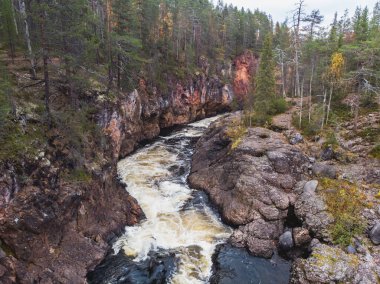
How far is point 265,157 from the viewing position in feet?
88.2

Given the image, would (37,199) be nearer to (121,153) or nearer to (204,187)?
(204,187)

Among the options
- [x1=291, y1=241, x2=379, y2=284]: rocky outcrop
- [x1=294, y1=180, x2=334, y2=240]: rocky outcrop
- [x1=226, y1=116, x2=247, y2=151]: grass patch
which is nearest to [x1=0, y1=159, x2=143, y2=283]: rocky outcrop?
[x1=291, y1=241, x2=379, y2=284]: rocky outcrop

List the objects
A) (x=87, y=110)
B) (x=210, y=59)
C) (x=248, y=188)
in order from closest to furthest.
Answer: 1. (x=248, y=188)
2. (x=87, y=110)
3. (x=210, y=59)

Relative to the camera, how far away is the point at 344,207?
20688mm

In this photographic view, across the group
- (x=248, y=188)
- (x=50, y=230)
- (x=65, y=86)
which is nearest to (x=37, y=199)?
(x=50, y=230)

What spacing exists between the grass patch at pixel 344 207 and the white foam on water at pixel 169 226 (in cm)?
746

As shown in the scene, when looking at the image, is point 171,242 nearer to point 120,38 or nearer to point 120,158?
point 120,158

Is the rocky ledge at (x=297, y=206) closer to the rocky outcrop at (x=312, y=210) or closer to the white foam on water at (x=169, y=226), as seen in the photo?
the rocky outcrop at (x=312, y=210)

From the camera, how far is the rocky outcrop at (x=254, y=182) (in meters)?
21.5

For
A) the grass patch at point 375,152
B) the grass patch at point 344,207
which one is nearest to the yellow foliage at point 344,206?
the grass patch at point 344,207

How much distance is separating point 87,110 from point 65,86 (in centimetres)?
266

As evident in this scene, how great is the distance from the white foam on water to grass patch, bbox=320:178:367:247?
24.5ft

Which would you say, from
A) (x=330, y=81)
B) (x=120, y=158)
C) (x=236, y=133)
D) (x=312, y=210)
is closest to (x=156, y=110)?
(x=120, y=158)

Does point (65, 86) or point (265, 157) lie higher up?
point (65, 86)
